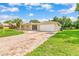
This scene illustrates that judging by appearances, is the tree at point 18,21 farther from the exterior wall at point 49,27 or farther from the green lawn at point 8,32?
the exterior wall at point 49,27

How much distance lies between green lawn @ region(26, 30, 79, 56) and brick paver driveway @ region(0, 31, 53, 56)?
0.20m

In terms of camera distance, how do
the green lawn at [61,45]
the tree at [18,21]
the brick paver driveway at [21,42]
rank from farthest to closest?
the tree at [18,21], the brick paver driveway at [21,42], the green lawn at [61,45]

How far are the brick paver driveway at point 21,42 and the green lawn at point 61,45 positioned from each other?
20 centimetres

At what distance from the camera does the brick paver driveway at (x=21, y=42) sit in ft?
13.8

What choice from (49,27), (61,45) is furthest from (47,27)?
(61,45)

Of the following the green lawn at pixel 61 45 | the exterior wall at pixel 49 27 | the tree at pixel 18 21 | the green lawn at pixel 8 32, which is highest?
the tree at pixel 18 21

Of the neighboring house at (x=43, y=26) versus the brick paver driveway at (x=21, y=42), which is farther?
the neighboring house at (x=43, y=26)

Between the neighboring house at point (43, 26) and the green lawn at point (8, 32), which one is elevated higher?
the neighboring house at point (43, 26)

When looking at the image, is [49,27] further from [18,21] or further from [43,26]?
[18,21]

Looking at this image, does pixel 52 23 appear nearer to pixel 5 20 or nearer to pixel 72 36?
pixel 72 36

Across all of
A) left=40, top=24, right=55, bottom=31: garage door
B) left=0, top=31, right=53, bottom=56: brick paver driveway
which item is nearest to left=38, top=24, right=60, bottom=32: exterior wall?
left=40, top=24, right=55, bottom=31: garage door

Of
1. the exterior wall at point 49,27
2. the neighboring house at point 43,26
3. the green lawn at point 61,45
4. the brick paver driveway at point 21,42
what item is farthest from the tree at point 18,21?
the green lawn at point 61,45

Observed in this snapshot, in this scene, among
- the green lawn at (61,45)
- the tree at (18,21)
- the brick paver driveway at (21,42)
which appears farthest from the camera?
the tree at (18,21)

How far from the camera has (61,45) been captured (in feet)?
15.2
